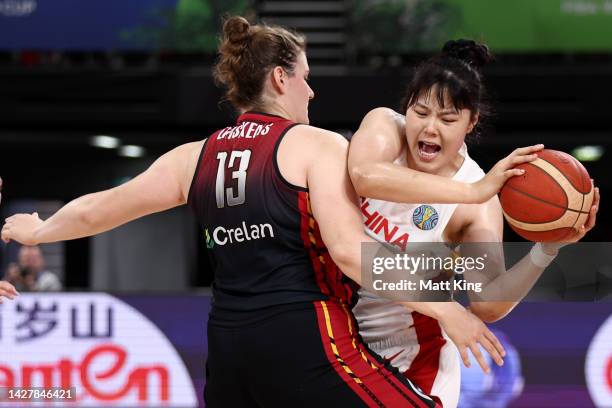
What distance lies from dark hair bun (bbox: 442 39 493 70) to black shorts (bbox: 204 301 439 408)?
3.46 feet

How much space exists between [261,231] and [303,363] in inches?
18.6

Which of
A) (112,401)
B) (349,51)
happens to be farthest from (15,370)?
(349,51)

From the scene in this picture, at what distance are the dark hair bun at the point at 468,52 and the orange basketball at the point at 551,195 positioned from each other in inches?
20.0

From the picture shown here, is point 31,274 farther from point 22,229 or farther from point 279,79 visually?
point 279,79

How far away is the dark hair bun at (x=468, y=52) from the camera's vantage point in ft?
12.2

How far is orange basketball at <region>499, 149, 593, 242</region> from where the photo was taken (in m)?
3.36

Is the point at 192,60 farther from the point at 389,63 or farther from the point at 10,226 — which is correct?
the point at 10,226

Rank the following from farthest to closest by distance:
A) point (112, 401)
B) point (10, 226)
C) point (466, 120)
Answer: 1. point (112, 401)
2. point (10, 226)
3. point (466, 120)

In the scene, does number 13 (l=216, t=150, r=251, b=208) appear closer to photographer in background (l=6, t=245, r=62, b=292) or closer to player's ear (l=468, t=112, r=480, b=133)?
player's ear (l=468, t=112, r=480, b=133)

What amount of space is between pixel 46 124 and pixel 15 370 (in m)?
4.80

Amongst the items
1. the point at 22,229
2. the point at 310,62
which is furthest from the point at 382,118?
the point at 310,62

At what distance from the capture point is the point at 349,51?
10141 millimetres

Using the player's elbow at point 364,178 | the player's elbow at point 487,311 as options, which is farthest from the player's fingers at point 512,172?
the player's elbow at point 487,311

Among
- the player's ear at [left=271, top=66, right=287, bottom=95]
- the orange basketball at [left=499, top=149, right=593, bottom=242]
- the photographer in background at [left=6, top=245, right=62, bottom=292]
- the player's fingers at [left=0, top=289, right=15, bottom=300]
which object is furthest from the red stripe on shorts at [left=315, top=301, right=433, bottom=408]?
the photographer in background at [left=6, top=245, right=62, bottom=292]
